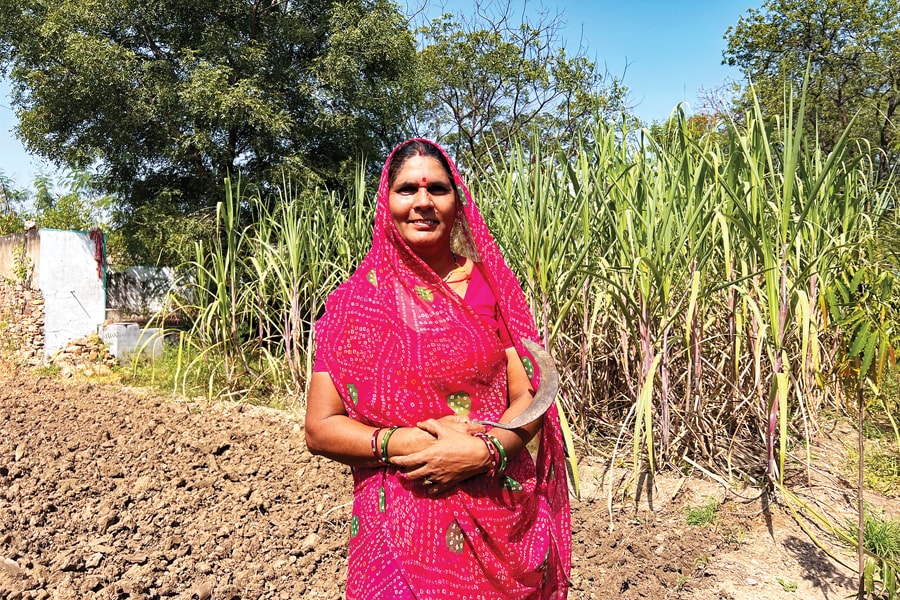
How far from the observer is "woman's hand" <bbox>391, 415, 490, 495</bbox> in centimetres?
95

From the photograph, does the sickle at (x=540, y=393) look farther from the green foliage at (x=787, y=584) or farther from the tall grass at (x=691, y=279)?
the green foliage at (x=787, y=584)

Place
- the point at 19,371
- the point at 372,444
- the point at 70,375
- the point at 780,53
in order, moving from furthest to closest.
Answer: the point at 780,53, the point at 19,371, the point at 70,375, the point at 372,444

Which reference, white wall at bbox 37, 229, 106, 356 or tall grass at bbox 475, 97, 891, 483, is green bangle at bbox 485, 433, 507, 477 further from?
white wall at bbox 37, 229, 106, 356

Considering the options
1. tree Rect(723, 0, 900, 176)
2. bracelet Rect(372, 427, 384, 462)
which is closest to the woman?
bracelet Rect(372, 427, 384, 462)

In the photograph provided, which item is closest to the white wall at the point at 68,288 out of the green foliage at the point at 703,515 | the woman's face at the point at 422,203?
the green foliage at the point at 703,515

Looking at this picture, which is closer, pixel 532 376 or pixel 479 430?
pixel 479 430

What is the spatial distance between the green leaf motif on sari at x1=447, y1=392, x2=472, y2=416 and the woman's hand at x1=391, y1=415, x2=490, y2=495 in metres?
0.09

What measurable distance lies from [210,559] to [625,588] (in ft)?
4.86

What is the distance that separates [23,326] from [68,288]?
0.66 m

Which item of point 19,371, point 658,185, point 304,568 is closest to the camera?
point 304,568

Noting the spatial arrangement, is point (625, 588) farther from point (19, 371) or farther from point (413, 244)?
point (19, 371)

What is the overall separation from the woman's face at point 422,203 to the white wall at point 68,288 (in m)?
7.14

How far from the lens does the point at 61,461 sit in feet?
10.6

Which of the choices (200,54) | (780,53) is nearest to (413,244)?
(200,54)
